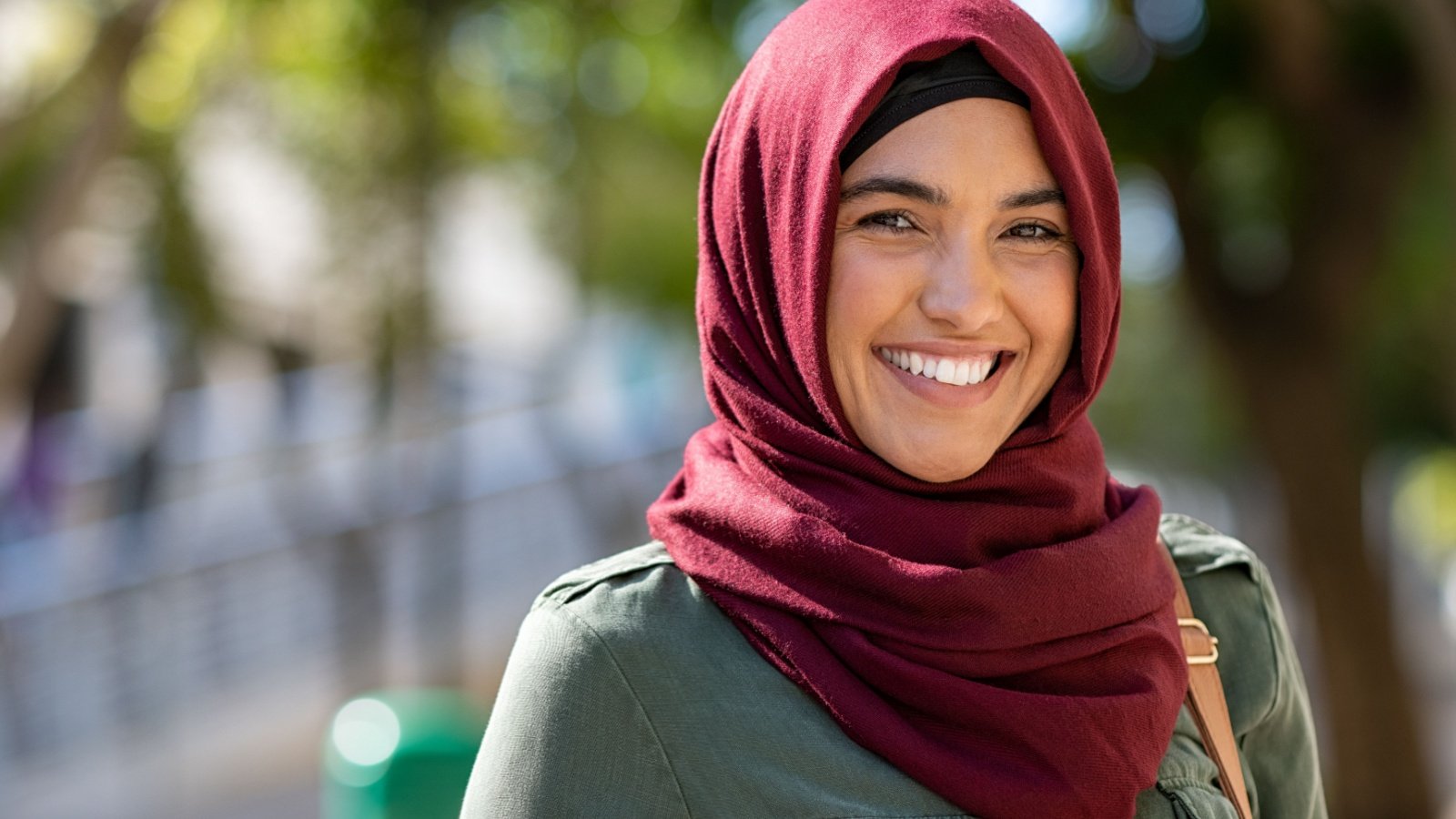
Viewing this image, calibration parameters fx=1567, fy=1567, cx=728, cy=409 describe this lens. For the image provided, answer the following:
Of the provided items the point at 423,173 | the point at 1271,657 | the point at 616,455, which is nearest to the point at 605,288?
the point at 616,455

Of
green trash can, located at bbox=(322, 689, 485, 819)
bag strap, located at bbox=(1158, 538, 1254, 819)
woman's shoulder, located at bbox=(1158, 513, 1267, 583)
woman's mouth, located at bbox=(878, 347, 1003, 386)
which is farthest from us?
green trash can, located at bbox=(322, 689, 485, 819)

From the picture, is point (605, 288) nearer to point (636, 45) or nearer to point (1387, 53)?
point (636, 45)

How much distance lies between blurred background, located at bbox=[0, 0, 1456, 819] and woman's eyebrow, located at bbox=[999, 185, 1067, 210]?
5.25 ft

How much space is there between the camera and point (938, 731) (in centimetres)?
175

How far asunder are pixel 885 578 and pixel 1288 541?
573 centimetres

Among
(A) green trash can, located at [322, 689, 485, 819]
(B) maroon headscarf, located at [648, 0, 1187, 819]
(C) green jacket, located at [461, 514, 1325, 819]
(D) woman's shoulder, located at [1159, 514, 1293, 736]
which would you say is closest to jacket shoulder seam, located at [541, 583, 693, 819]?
(C) green jacket, located at [461, 514, 1325, 819]

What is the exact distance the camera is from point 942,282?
1.74 m

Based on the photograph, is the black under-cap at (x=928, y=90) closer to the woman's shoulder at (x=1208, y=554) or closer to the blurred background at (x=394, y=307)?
the woman's shoulder at (x=1208, y=554)

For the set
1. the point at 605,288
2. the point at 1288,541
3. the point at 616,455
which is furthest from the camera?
→ the point at 616,455

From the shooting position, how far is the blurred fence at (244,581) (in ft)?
29.5

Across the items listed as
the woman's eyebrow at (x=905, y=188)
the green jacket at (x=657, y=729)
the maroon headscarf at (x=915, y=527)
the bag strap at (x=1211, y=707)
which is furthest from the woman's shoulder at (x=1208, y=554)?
the woman's eyebrow at (x=905, y=188)

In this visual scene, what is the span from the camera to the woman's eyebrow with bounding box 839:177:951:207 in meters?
1.73

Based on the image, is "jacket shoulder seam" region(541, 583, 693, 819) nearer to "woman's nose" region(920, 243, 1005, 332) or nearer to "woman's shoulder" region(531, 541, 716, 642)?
"woman's shoulder" region(531, 541, 716, 642)

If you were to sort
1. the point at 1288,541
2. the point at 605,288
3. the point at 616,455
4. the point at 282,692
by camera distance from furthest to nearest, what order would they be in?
the point at 616,455, the point at 605,288, the point at 282,692, the point at 1288,541
